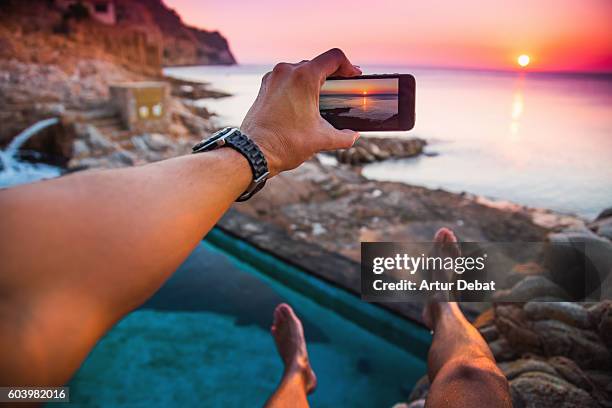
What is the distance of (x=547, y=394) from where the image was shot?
4.72ft

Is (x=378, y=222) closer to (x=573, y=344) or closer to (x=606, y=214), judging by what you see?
(x=606, y=214)

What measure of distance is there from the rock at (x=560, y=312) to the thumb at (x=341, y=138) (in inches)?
59.6

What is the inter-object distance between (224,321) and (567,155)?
5.70 metres

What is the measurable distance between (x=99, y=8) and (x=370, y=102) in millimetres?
24590

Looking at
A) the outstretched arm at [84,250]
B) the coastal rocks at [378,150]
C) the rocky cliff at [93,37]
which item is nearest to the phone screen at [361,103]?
the outstretched arm at [84,250]

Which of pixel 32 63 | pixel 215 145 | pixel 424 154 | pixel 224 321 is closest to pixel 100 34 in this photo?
pixel 32 63

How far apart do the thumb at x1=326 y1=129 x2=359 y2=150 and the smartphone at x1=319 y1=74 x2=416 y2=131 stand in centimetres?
6

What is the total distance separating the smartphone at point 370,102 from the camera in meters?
0.97

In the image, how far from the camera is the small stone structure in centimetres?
841

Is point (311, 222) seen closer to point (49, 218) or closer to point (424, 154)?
point (49, 218)

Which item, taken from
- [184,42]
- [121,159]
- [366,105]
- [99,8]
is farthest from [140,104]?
[184,42]

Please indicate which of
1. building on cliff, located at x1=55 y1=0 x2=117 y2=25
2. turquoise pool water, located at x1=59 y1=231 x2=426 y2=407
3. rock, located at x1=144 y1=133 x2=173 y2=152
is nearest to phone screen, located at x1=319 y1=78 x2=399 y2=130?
turquoise pool water, located at x1=59 y1=231 x2=426 y2=407

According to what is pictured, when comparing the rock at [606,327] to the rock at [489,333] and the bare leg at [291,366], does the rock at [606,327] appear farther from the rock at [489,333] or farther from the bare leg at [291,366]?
Answer: the bare leg at [291,366]

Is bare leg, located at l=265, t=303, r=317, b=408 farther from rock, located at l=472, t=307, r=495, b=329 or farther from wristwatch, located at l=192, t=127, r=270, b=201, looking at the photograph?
wristwatch, located at l=192, t=127, r=270, b=201
